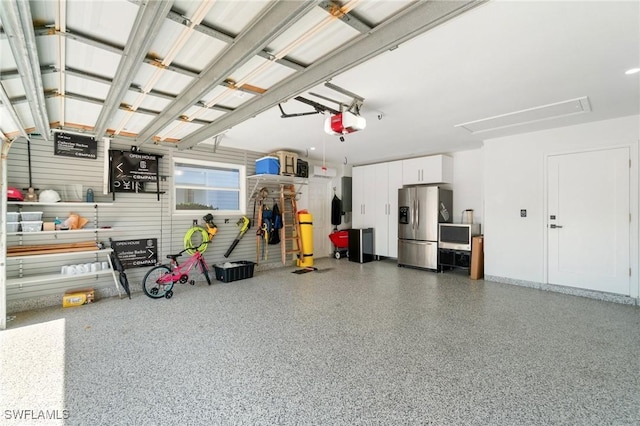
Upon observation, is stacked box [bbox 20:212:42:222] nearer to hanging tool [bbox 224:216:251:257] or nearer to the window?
the window

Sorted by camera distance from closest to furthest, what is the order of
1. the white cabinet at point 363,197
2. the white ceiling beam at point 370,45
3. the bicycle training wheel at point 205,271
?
the white ceiling beam at point 370,45, the bicycle training wheel at point 205,271, the white cabinet at point 363,197

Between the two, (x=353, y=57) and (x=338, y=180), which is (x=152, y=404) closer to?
(x=353, y=57)

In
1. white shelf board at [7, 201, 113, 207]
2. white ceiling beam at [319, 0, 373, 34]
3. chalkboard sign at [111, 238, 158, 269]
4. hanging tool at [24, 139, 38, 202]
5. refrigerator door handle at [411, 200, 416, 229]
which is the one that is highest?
white ceiling beam at [319, 0, 373, 34]

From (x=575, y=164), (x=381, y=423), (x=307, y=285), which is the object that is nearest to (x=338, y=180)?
(x=307, y=285)

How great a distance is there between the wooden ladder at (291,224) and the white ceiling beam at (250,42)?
4014 mm

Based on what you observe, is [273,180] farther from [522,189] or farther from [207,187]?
[522,189]

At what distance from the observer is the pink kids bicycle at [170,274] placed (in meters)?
4.53

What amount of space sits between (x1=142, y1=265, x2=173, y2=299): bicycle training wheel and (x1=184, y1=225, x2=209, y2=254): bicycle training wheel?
55 centimetres

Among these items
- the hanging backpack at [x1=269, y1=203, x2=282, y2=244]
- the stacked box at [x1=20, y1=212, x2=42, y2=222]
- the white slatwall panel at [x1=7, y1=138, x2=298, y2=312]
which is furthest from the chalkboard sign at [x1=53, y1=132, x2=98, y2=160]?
the hanging backpack at [x1=269, y1=203, x2=282, y2=244]

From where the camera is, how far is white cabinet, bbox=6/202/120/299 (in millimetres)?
3841

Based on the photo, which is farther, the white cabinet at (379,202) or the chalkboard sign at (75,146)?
the white cabinet at (379,202)

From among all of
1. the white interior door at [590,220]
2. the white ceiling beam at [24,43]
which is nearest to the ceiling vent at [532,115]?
the white interior door at [590,220]

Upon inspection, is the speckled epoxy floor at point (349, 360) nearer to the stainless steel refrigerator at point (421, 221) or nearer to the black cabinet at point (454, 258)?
the black cabinet at point (454, 258)

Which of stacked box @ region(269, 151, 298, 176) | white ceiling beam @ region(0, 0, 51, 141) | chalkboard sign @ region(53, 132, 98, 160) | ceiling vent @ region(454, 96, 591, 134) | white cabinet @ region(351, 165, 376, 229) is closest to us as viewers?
white ceiling beam @ region(0, 0, 51, 141)
